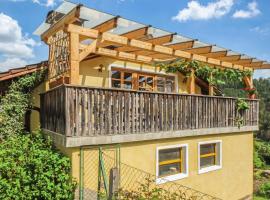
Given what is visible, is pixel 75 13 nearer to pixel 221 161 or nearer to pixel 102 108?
pixel 102 108

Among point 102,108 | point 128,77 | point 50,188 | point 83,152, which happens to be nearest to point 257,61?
point 128,77

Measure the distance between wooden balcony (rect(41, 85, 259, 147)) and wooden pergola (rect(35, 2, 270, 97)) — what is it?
0.65 metres

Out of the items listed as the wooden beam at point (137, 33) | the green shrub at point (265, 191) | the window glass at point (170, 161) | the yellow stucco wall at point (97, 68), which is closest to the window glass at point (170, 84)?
the yellow stucco wall at point (97, 68)

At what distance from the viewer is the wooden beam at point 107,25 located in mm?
7754

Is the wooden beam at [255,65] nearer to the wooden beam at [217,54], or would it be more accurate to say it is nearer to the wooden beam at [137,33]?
the wooden beam at [217,54]

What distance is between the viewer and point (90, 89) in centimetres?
761

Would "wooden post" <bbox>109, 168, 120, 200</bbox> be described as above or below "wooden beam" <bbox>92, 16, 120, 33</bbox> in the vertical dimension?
below

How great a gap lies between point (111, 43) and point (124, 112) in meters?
2.29

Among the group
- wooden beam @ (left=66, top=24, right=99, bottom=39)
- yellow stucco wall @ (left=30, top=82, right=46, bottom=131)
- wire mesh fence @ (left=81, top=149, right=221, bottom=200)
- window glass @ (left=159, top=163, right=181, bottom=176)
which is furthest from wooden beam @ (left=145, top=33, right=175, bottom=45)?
yellow stucco wall @ (left=30, top=82, right=46, bottom=131)

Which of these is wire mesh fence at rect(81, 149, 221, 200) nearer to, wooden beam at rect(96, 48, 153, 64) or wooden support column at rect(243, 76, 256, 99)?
wooden beam at rect(96, 48, 153, 64)

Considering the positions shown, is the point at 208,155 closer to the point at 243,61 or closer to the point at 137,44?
the point at 243,61

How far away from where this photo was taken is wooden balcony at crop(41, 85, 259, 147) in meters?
7.34

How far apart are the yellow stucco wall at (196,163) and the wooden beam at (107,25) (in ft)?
11.0

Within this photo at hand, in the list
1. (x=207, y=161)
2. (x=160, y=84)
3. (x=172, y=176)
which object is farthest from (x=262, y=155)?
(x=172, y=176)
